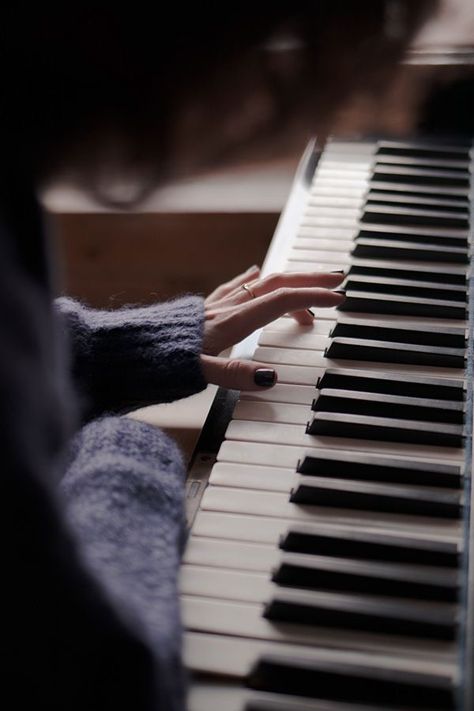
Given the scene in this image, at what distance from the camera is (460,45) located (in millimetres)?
1525

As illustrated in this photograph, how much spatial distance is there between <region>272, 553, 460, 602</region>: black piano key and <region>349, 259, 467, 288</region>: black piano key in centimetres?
56

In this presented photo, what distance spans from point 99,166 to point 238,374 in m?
0.59

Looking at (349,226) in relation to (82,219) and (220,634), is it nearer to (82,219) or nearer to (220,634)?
(220,634)

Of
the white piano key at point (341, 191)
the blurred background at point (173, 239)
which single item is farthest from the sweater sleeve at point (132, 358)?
the blurred background at point (173, 239)

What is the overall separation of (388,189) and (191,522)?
0.76m

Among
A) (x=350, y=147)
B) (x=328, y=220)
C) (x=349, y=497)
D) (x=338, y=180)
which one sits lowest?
(x=349, y=497)

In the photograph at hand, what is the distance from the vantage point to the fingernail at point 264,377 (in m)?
1.15

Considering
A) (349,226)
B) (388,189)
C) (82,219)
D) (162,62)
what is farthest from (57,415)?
(82,219)

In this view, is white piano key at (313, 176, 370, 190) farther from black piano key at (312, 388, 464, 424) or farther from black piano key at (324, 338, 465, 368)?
black piano key at (312, 388, 464, 424)

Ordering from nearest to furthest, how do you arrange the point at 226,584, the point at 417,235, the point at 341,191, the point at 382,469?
the point at 226,584
the point at 382,469
the point at 417,235
the point at 341,191

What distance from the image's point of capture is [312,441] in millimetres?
1065

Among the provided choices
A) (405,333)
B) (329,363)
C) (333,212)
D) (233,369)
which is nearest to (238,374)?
(233,369)

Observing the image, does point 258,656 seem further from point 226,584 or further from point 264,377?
point 264,377

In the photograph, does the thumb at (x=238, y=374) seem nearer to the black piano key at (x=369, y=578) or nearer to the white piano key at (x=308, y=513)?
the white piano key at (x=308, y=513)
